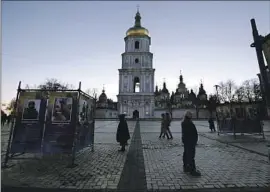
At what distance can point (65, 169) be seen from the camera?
599 centimetres

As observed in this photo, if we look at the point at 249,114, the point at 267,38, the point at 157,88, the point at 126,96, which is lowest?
the point at 249,114

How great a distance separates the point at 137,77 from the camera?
5850cm

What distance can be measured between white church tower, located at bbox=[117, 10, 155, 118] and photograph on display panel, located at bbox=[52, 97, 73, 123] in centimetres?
4828

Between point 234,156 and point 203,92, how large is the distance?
3058 inches

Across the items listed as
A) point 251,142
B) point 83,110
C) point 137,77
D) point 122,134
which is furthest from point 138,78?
point 83,110

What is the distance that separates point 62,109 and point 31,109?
1068 mm

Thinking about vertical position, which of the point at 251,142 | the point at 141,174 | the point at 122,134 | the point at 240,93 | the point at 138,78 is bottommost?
the point at 141,174

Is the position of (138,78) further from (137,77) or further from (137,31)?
(137,31)

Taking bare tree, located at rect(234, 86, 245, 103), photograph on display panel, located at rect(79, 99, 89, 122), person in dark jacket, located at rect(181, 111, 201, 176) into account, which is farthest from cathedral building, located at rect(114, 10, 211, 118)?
person in dark jacket, located at rect(181, 111, 201, 176)

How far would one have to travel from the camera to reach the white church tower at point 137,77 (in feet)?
184

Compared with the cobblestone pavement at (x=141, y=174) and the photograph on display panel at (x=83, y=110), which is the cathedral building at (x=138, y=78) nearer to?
the photograph on display panel at (x=83, y=110)

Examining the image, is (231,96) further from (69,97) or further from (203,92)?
(69,97)

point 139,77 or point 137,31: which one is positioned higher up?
point 137,31

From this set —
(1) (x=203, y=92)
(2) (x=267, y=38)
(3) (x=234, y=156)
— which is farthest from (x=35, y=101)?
(1) (x=203, y=92)
